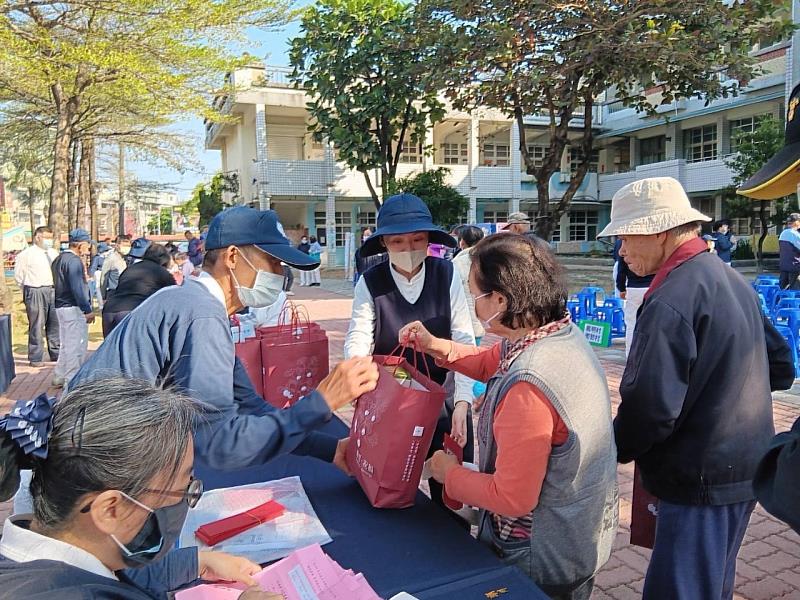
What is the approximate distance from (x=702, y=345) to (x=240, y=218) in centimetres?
150

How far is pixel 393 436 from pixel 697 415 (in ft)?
3.08

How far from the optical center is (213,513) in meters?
1.90

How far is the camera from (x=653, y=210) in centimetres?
200

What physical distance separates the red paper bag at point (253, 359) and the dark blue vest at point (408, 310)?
604mm

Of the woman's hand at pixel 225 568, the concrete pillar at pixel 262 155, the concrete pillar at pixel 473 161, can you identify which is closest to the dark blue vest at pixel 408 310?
the woman's hand at pixel 225 568

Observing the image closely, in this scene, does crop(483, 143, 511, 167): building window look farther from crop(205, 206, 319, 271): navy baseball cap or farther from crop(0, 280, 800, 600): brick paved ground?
crop(205, 206, 319, 271): navy baseball cap

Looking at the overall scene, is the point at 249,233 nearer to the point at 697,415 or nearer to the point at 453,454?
the point at 453,454

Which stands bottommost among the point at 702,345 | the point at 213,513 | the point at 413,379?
the point at 213,513

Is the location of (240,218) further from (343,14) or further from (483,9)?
(343,14)

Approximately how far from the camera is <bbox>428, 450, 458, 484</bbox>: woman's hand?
5.57 ft

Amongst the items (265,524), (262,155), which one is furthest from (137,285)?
(262,155)

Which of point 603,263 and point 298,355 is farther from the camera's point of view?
point 603,263

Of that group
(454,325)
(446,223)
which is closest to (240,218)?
(454,325)

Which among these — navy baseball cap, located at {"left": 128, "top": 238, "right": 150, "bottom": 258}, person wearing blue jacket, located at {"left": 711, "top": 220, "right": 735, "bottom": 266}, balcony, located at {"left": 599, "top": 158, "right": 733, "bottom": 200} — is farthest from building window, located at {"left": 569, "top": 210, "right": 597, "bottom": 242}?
navy baseball cap, located at {"left": 128, "top": 238, "right": 150, "bottom": 258}
